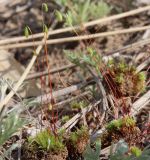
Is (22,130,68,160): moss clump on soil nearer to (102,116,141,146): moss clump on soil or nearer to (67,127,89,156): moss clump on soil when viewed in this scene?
(67,127,89,156): moss clump on soil

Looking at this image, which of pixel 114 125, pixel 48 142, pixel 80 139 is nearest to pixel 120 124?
pixel 114 125

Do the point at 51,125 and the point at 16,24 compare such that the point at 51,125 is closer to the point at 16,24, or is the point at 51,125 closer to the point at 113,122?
the point at 113,122

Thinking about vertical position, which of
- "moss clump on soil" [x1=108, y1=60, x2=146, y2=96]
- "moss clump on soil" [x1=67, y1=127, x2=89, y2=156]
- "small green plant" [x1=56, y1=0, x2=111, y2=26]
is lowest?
"moss clump on soil" [x1=67, y1=127, x2=89, y2=156]

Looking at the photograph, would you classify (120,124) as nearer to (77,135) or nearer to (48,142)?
(77,135)

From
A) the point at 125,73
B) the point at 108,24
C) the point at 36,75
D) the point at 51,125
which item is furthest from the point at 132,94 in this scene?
the point at 108,24

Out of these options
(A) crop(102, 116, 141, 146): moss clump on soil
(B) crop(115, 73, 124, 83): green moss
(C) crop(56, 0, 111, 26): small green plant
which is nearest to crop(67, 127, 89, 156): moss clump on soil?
(A) crop(102, 116, 141, 146): moss clump on soil

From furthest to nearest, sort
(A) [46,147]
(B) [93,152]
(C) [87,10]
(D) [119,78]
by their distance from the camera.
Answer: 1. (C) [87,10]
2. (D) [119,78]
3. (A) [46,147]
4. (B) [93,152]
